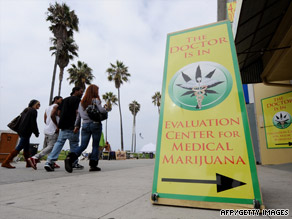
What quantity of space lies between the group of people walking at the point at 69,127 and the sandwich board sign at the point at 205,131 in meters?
2.41

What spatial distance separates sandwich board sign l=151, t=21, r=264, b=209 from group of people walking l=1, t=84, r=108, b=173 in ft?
7.90

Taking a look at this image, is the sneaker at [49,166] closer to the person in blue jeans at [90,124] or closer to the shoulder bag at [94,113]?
the person in blue jeans at [90,124]

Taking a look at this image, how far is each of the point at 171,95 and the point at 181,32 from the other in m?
0.96

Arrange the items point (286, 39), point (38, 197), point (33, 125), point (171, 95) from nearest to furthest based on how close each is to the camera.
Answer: point (38, 197), point (171, 95), point (286, 39), point (33, 125)

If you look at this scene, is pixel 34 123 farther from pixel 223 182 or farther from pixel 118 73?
pixel 118 73

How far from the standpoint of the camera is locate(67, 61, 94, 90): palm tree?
24938mm

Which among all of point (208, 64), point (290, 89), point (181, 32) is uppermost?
point (290, 89)

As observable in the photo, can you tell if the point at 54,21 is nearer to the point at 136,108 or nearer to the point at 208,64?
the point at 208,64

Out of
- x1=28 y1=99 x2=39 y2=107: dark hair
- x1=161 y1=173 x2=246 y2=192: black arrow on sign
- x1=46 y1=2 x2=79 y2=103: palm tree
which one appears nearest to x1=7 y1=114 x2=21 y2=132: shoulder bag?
x1=28 y1=99 x2=39 y2=107: dark hair

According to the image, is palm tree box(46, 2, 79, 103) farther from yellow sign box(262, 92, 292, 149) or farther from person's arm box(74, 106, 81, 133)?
Result: yellow sign box(262, 92, 292, 149)

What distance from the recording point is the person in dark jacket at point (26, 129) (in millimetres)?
4781

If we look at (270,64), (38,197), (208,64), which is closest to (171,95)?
(208,64)

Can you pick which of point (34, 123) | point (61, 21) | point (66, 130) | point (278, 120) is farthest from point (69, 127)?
point (61, 21)

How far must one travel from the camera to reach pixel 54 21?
17625 mm
